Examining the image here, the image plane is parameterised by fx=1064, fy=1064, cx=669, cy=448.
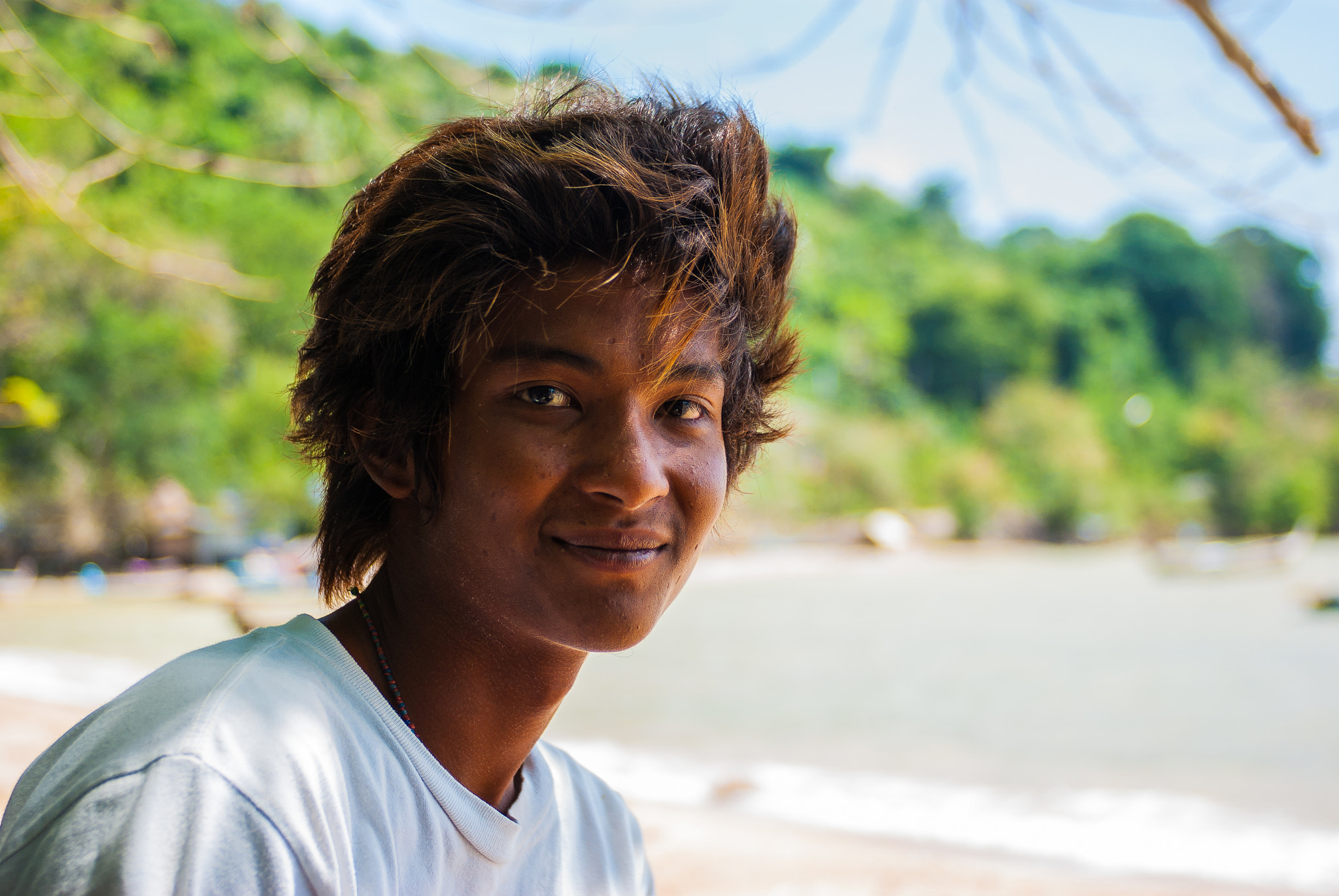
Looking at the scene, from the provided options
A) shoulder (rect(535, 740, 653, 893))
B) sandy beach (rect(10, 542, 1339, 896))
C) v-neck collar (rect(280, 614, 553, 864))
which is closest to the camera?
v-neck collar (rect(280, 614, 553, 864))

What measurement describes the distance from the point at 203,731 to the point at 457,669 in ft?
1.13

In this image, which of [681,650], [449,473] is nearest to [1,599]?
[681,650]

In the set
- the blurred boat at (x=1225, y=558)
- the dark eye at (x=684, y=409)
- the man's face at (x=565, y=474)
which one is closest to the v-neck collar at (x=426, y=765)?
the man's face at (x=565, y=474)

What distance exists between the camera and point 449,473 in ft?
3.40

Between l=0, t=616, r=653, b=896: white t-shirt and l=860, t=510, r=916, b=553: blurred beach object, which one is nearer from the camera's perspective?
l=0, t=616, r=653, b=896: white t-shirt

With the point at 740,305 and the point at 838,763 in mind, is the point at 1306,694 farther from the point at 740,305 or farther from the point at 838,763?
the point at 740,305

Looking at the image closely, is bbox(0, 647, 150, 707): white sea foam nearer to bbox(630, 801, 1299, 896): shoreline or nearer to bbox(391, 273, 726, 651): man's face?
bbox(630, 801, 1299, 896): shoreline

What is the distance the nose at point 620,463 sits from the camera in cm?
97

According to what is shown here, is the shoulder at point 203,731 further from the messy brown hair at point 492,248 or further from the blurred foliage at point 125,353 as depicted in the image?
the blurred foliage at point 125,353

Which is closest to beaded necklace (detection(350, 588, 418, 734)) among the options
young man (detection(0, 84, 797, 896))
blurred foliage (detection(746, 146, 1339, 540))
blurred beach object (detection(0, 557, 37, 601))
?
young man (detection(0, 84, 797, 896))

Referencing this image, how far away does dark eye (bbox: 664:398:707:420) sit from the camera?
3.52ft

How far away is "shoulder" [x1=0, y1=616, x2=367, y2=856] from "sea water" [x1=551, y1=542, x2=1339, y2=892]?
6.76 m

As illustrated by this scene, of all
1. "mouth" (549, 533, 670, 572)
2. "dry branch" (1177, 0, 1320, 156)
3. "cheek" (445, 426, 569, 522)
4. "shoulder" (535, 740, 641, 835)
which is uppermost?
"dry branch" (1177, 0, 1320, 156)

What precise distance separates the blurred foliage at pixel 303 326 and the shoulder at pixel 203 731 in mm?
642
